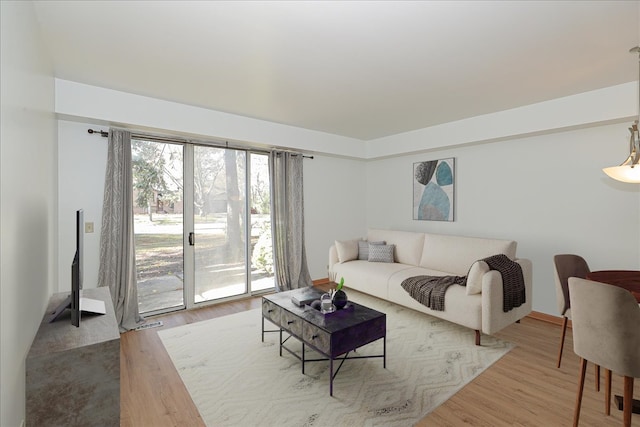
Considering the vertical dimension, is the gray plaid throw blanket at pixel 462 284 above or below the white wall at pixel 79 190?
below

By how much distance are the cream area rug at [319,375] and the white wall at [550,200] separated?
1550 millimetres

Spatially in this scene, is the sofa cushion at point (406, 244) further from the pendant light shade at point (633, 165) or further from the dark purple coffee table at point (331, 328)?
the pendant light shade at point (633, 165)

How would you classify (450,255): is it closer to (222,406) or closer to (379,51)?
(379,51)

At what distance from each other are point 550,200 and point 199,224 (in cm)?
464

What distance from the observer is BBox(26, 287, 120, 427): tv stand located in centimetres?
161

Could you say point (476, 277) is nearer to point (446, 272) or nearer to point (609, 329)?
point (446, 272)

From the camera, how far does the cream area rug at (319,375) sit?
7.04 ft

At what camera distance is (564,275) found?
111 inches

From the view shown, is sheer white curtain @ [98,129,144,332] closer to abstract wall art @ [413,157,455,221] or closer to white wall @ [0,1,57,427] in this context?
white wall @ [0,1,57,427]

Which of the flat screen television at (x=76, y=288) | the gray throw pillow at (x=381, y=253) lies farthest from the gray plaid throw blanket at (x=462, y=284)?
the flat screen television at (x=76, y=288)

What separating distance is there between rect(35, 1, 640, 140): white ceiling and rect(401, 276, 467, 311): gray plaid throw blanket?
7.04ft

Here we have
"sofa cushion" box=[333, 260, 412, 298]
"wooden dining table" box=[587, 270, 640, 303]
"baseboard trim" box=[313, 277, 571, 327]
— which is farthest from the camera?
"sofa cushion" box=[333, 260, 412, 298]

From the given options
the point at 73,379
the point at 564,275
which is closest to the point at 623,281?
the point at 564,275

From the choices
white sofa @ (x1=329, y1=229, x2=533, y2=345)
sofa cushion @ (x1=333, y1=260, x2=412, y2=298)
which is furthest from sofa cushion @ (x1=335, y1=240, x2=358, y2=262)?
sofa cushion @ (x1=333, y1=260, x2=412, y2=298)
